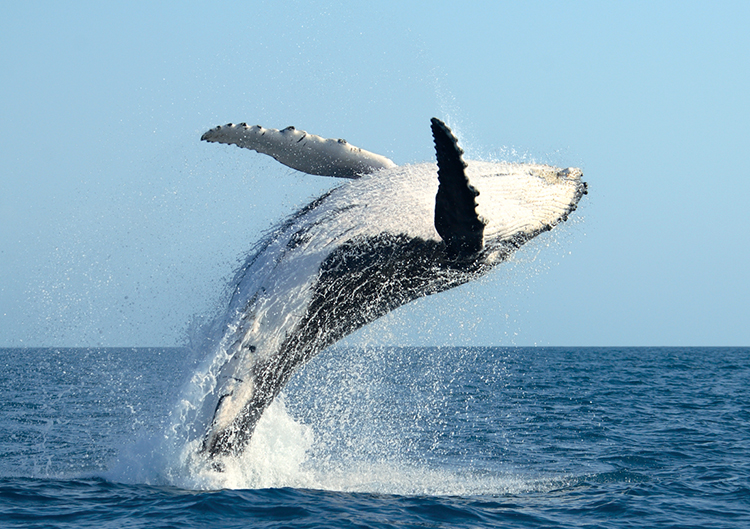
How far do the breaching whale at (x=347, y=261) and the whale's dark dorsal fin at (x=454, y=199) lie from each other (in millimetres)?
408

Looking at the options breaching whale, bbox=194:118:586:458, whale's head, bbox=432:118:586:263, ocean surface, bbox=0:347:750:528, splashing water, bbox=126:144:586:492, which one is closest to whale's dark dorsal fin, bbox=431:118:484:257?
whale's head, bbox=432:118:586:263

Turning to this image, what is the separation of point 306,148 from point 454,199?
2949 millimetres

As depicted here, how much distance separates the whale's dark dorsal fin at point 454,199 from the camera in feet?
19.7

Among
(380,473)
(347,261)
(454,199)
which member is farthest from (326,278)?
(380,473)

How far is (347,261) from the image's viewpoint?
763 cm

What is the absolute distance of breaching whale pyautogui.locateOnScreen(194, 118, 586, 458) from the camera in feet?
24.9

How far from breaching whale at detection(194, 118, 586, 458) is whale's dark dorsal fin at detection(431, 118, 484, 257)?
41cm

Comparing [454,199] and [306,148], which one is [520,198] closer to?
[454,199]

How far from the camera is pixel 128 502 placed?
7988 mm

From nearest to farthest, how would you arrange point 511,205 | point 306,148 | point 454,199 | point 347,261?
point 454,199 < point 347,261 < point 511,205 < point 306,148

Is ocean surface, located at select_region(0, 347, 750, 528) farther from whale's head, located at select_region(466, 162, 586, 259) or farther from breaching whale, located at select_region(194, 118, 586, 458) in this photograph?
whale's head, located at select_region(466, 162, 586, 259)

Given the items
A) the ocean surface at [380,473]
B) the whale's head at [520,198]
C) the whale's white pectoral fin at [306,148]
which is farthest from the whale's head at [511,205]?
the ocean surface at [380,473]

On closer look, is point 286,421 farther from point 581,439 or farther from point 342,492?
point 581,439

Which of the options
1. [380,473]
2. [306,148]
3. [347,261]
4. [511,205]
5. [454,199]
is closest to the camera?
[454,199]
